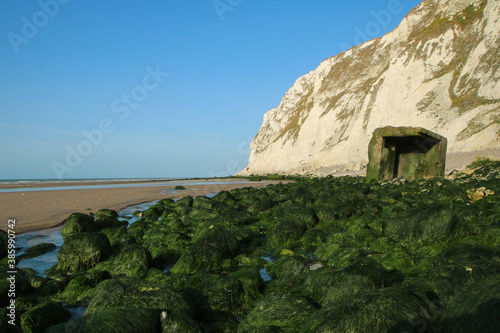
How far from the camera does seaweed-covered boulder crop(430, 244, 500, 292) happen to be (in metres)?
3.75

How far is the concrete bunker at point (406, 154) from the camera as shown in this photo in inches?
659

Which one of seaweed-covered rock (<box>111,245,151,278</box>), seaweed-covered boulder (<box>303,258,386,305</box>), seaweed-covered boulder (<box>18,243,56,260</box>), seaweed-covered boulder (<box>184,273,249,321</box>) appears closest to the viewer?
seaweed-covered boulder (<box>303,258,386,305</box>)

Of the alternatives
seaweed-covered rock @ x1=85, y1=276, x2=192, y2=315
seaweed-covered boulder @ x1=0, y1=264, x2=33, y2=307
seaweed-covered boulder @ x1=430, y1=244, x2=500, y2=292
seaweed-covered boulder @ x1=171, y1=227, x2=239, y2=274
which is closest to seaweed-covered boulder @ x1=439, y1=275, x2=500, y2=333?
seaweed-covered boulder @ x1=430, y1=244, x2=500, y2=292

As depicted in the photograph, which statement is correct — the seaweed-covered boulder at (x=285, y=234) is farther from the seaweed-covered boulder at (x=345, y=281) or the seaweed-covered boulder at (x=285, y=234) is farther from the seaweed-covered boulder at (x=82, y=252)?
the seaweed-covered boulder at (x=82, y=252)

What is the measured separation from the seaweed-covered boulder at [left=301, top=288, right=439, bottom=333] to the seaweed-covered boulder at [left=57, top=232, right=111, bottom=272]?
4.44m

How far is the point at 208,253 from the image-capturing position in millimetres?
5797

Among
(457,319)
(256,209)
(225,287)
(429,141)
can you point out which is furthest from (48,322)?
(429,141)

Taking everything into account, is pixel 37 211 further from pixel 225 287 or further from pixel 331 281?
pixel 331 281

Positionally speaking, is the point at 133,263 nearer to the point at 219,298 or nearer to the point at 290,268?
the point at 219,298

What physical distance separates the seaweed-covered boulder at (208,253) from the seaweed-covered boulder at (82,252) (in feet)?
5.13

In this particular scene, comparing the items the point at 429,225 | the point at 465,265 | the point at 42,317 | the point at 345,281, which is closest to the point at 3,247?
the point at 42,317

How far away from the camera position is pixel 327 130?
4859 cm

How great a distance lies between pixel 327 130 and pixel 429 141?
103ft

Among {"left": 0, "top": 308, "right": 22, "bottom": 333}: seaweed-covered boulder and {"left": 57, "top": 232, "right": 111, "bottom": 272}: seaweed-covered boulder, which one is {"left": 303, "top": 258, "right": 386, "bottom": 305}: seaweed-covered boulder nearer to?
{"left": 0, "top": 308, "right": 22, "bottom": 333}: seaweed-covered boulder
